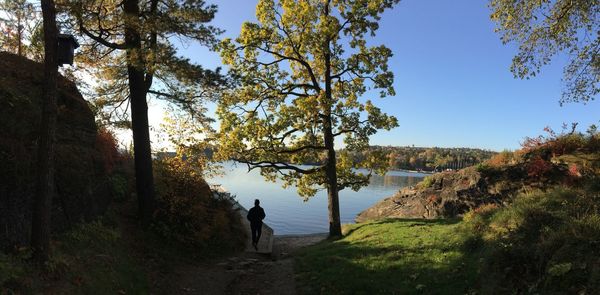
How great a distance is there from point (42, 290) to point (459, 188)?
18171 millimetres

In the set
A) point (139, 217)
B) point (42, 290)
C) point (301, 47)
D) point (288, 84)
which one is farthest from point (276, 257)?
point (42, 290)

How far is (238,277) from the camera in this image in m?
12.8

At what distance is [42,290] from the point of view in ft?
24.0

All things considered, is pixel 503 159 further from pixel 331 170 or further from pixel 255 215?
pixel 255 215

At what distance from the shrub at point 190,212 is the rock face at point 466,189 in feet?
32.0

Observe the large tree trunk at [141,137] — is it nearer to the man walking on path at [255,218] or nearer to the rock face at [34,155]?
the rock face at [34,155]

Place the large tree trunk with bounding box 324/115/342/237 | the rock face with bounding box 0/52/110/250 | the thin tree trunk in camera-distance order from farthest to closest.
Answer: the large tree trunk with bounding box 324/115/342/237 < the thin tree trunk < the rock face with bounding box 0/52/110/250

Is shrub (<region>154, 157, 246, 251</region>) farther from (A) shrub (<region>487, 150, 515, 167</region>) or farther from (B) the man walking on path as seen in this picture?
(A) shrub (<region>487, 150, 515, 167</region>)

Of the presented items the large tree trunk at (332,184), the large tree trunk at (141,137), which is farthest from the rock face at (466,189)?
the large tree trunk at (141,137)

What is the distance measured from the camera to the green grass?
9.04 meters

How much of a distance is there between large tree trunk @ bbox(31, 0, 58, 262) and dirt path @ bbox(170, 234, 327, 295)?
362 centimetres

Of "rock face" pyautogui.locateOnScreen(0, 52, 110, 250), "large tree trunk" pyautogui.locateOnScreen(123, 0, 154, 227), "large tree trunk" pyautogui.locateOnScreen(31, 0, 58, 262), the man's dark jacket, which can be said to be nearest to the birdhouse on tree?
"large tree trunk" pyautogui.locateOnScreen(31, 0, 58, 262)

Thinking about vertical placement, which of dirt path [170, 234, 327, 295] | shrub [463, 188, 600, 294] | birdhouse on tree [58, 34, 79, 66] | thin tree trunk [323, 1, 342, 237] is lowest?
dirt path [170, 234, 327, 295]

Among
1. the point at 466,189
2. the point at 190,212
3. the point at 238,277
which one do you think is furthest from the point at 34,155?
the point at 466,189
